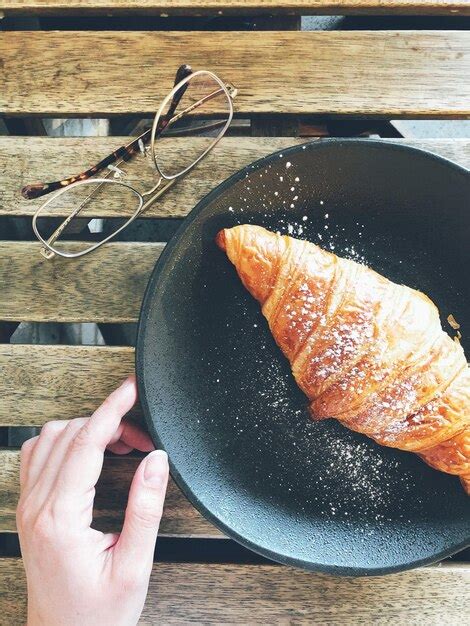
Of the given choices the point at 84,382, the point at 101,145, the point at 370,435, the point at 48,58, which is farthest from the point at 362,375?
the point at 48,58

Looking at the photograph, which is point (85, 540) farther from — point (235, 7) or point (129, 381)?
point (235, 7)

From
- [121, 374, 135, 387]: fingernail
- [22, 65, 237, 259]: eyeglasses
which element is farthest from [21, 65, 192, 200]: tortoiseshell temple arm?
[121, 374, 135, 387]: fingernail

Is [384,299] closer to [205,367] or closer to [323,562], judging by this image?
[205,367]

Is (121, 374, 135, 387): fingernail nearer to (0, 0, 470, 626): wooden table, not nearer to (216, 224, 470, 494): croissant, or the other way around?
(0, 0, 470, 626): wooden table

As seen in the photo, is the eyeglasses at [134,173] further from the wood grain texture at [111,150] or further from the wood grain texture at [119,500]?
the wood grain texture at [119,500]

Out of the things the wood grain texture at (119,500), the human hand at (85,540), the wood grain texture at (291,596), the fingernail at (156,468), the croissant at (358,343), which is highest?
the croissant at (358,343)

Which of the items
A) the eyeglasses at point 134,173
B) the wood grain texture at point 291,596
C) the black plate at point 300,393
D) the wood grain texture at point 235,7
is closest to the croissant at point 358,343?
the black plate at point 300,393
